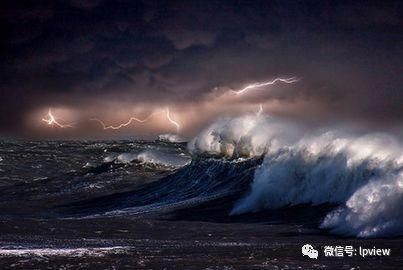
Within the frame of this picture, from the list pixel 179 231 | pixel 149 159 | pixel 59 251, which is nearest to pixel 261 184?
pixel 179 231

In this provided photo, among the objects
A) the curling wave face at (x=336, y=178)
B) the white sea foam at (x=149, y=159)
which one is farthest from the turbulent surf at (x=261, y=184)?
the white sea foam at (x=149, y=159)

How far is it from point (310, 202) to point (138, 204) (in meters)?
13.1

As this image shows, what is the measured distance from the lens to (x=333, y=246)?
13609 millimetres

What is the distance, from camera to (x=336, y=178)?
80.1 ft

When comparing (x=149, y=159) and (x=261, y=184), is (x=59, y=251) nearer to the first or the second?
(x=261, y=184)

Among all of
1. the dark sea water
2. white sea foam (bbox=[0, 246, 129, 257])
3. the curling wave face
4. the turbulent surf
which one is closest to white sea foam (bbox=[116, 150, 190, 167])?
the turbulent surf

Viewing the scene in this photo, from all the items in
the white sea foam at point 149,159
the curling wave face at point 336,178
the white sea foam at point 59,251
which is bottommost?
the white sea foam at point 59,251

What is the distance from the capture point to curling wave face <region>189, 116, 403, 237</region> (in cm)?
1684

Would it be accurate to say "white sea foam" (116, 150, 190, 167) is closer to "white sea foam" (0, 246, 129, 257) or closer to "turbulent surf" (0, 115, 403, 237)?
"turbulent surf" (0, 115, 403, 237)

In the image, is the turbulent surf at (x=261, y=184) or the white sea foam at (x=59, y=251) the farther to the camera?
the turbulent surf at (x=261, y=184)

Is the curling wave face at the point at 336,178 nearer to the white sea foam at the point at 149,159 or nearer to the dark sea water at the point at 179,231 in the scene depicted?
the dark sea water at the point at 179,231

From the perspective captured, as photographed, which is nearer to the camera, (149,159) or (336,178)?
(336,178)

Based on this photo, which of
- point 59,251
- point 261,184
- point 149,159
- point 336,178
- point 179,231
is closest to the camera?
point 59,251

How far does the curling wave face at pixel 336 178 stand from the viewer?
16844mm
